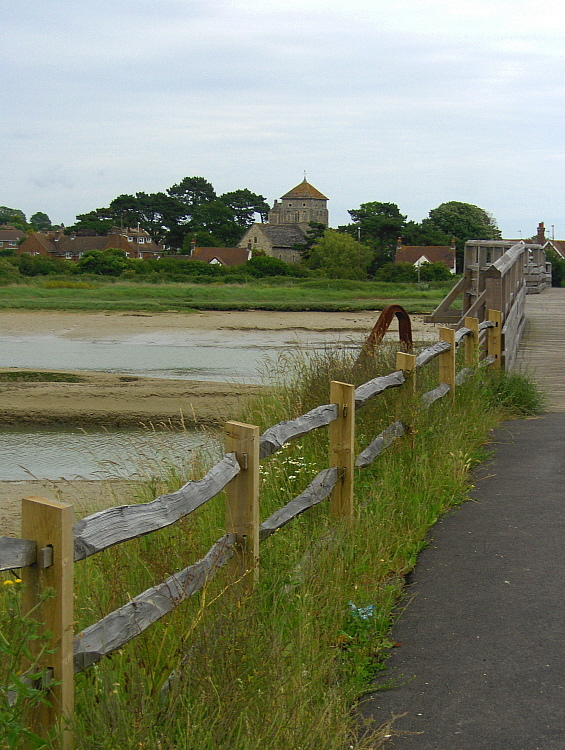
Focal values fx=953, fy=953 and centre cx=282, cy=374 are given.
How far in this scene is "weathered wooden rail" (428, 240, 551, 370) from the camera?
12.4 m

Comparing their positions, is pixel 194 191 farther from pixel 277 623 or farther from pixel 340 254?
pixel 277 623

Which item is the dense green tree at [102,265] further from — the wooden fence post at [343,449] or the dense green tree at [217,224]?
the wooden fence post at [343,449]

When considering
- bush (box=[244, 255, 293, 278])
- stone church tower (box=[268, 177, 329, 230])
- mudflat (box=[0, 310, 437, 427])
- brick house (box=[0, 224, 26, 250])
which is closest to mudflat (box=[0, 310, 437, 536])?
mudflat (box=[0, 310, 437, 427])

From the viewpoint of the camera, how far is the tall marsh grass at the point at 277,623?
10.7 ft

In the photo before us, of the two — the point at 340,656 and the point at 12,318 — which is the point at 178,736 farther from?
the point at 12,318

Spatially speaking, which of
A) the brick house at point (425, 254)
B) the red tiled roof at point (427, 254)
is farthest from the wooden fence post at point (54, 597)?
the red tiled roof at point (427, 254)

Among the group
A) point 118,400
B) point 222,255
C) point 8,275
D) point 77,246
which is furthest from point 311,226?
point 118,400

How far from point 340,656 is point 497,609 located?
3.55 feet

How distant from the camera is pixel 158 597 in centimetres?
353

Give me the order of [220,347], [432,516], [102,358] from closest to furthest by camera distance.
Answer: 1. [432,516]
2. [102,358]
3. [220,347]

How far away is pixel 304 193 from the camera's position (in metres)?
166

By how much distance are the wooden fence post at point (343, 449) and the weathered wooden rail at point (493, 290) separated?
21.6ft

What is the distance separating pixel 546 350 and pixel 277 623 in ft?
39.6

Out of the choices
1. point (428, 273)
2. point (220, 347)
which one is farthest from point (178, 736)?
point (428, 273)
